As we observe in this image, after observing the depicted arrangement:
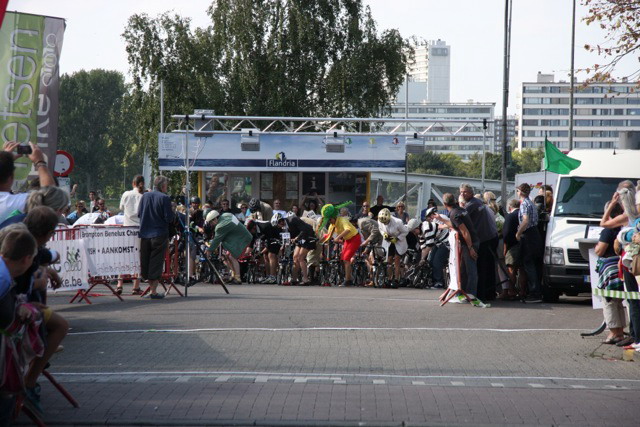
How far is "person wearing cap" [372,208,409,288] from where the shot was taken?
2012 cm

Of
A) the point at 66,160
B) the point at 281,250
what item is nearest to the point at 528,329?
the point at 281,250

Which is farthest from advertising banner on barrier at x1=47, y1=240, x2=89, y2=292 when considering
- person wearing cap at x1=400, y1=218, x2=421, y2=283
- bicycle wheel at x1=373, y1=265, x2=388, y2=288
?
person wearing cap at x1=400, y1=218, x2=421, y2=283

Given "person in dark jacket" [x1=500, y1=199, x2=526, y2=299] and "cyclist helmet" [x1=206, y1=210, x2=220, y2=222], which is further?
"cyclist helmet" [x1=206, y1=210, x2=220, y2=222]

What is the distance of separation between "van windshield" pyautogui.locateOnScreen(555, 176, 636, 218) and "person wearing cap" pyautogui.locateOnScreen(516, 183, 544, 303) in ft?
1.57

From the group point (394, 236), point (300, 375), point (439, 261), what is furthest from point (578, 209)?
point (300, 375)

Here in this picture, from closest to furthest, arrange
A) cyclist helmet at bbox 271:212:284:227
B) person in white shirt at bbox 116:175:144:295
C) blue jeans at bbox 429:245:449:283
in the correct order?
person in white shirt at bbox 116:175:144:295, blue jeans at bbox 429:245:449:283, cyclist helmet at bbox 271:212:284:227

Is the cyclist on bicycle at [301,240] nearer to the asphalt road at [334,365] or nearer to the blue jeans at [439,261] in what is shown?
the blue jeans at [439,261]

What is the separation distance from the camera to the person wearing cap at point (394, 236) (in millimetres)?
20125

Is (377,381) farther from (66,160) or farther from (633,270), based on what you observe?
(66,160)

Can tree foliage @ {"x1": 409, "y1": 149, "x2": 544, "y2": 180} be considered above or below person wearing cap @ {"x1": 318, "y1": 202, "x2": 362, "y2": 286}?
above

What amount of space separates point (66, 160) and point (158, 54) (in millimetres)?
22200

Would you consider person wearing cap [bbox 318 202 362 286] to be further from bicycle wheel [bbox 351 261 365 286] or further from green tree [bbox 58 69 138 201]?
green tree [bbox 58 69 138 201]

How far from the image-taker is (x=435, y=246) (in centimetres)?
1981

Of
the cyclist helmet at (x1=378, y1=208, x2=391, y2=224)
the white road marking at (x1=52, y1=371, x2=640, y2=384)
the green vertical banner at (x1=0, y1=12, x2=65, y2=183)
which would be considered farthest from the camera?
the cyclist helmet at (x1=378, y1=208, x2=391, y2=224)
